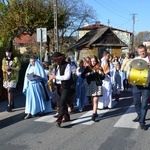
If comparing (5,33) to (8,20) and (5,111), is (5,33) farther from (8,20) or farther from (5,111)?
(5,111)

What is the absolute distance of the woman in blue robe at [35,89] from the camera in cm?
760

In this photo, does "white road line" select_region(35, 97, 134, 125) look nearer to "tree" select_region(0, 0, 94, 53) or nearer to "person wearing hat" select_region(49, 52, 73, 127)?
"person wearing hat" select_region(49, 52, 73, 127)

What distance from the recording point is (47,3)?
23906 millimetres

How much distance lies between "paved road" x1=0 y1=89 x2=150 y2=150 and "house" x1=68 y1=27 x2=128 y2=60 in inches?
1317

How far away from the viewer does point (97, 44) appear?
1656 inches

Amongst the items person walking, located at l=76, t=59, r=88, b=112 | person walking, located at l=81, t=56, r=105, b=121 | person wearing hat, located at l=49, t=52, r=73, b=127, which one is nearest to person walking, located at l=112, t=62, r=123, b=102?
person walking, located at l=76, t=59, r=88, b=112

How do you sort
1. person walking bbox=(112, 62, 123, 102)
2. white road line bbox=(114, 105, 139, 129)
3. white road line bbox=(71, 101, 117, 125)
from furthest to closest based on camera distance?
person walking bbox=(112, 62, 123, 102) < white road line bbox=(71, 101, 117, 125) < white road line bbox=(114, 105, 139, 129)

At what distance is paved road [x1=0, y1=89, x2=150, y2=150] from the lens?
17.6ft

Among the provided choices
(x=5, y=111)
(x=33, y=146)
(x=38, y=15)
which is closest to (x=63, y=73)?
(x=33, y=146)

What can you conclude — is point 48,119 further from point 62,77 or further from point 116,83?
point 116,83

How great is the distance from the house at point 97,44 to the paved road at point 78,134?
33.4 metres

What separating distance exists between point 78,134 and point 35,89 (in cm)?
216

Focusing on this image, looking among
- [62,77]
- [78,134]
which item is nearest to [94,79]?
[62,77]

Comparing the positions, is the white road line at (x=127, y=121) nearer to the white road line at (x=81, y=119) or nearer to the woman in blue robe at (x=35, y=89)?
the white road line at (x=81, y=119)
